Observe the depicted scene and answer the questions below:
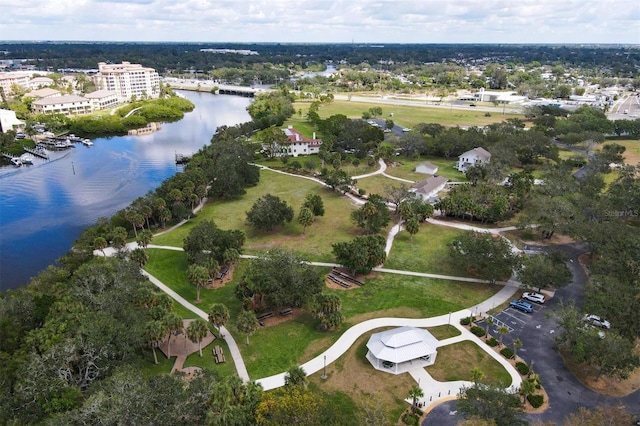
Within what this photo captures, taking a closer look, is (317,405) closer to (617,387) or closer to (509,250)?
(617,387)

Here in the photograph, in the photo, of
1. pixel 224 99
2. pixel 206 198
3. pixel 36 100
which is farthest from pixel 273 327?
pixel 224 99

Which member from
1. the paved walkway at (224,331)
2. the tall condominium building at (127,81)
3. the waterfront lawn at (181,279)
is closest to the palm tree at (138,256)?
the paved walkway at (224,331)

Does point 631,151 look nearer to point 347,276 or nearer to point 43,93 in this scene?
point 347,276

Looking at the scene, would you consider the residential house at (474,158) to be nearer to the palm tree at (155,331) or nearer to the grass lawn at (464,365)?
the grass lawn at (464,365)

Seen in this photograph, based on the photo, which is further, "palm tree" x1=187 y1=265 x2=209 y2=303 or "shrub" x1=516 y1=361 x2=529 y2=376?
"palm tree" x1=187 y1=265 x2=209 y2=303

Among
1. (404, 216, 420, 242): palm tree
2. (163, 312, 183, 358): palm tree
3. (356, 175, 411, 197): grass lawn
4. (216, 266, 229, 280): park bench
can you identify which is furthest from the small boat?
(404, 216, 420, 242): palm tree

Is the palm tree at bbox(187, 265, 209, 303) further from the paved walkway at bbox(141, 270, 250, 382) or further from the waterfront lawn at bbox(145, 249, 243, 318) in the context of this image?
the paved walkway at bbox(141, 270, 250, 382)
